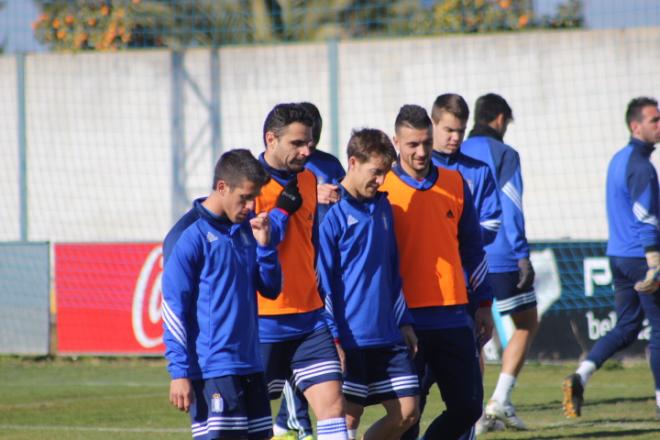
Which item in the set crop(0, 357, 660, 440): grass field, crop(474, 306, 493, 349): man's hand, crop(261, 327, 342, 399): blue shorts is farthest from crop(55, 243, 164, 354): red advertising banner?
crop(261, 327, 342, 399): blue shorts

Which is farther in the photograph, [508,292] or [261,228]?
[508,292]

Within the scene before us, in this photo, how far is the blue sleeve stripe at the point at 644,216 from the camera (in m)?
9.59

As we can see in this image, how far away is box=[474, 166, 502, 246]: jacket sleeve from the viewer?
316 inches

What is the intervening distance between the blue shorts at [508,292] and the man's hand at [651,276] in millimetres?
858

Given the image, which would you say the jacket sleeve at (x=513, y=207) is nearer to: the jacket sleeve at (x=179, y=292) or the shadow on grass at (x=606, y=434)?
the shadow on grass at (x=606, y=434)

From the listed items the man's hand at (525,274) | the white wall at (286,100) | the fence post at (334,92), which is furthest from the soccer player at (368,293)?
the white wall at (286,100)

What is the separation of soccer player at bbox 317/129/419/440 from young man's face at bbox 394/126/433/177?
0.21m

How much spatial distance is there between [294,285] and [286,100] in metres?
11.3

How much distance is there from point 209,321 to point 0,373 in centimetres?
841

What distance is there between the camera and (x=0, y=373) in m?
13.8

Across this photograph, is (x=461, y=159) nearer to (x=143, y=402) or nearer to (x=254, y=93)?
(x=143, y=402)

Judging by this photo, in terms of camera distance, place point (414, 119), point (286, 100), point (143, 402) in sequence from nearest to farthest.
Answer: point (414, 119)
point (143, 402)
point (286, 100)

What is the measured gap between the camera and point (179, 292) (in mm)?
5957

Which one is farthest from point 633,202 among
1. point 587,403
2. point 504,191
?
point 587,403
